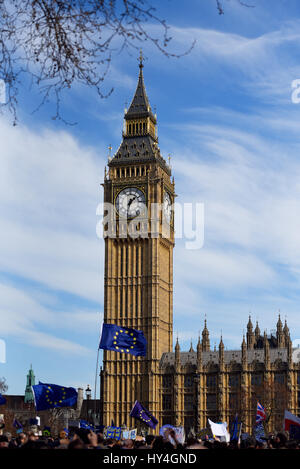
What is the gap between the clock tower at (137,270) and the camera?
9762 centimetres

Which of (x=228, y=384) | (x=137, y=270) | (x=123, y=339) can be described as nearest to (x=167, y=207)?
(x=137, y=270)

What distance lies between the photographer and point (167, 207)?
104500mm

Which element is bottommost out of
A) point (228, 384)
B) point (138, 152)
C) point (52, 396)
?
point (52, 396)

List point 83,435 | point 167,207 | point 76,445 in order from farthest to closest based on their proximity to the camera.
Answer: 1. point 167,207
2. point 83,435
3. point 76,445

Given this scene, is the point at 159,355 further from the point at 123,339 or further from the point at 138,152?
the point at 123,339

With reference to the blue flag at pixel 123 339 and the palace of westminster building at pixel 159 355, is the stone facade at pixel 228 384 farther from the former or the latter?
the blue flag at pixel 123 339

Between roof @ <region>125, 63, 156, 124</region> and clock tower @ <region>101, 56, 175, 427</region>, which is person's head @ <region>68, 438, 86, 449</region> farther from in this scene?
roof @ <region>125, 63, 156, 124</region>

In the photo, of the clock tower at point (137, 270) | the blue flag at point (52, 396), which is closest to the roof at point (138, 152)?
the clock tower at point (137, 270)

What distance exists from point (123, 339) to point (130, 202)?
63.6 metres

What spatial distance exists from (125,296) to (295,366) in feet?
73.2

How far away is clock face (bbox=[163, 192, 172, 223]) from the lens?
104 metres

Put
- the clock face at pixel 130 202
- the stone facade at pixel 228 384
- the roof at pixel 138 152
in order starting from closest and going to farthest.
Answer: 1. the stone facade at pixel 228 384
2. the clock face at pixel 130 202
3. the roof at pixel 138 152

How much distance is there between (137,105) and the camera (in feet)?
359
